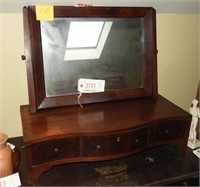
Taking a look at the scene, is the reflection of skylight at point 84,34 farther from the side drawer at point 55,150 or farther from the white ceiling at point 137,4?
the side drawer at point 55,150

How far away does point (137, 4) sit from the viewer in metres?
1.28

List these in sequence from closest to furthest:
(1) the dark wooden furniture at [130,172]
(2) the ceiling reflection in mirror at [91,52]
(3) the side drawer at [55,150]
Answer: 1. (3) the side drawer at [55,150]
2. (1) the dark wooden furniture at [130,172]
3. (2) the ceiling reflection in mirror at [91,52]

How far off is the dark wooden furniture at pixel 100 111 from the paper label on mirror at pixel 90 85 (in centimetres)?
2

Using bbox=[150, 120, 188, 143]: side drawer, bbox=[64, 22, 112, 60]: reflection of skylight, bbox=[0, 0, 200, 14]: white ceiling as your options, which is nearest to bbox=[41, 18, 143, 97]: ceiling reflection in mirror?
bbox=[64, 22, 112, 60]: reflection of skylight

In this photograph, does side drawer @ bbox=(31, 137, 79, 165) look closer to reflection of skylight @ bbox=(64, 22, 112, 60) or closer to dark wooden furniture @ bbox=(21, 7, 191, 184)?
dark wooden furniture @ bbox=(21, 7, 191, 184)

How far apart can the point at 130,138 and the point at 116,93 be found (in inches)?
12.2

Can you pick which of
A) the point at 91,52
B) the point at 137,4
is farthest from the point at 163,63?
the point at 91,52

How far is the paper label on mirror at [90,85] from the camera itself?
1.19m

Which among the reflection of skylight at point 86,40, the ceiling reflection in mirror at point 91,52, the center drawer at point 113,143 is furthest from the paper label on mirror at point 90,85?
the center drawer at point 113,143

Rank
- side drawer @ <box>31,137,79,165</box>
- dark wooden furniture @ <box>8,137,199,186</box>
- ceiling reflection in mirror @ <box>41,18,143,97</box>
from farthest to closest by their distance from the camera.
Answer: ceiling reflection in mirror @ <box>41,18,143,97</box> → dark wooden furniture @ <box>8,137,199,186</box> → side drawer @ <box>31,137,79,165</box>

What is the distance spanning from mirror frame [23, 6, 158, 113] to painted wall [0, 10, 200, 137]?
0.14m

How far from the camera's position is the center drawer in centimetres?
97

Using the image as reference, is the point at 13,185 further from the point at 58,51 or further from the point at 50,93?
the point at 58,51

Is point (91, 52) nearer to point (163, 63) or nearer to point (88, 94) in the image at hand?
point (88, 94)
